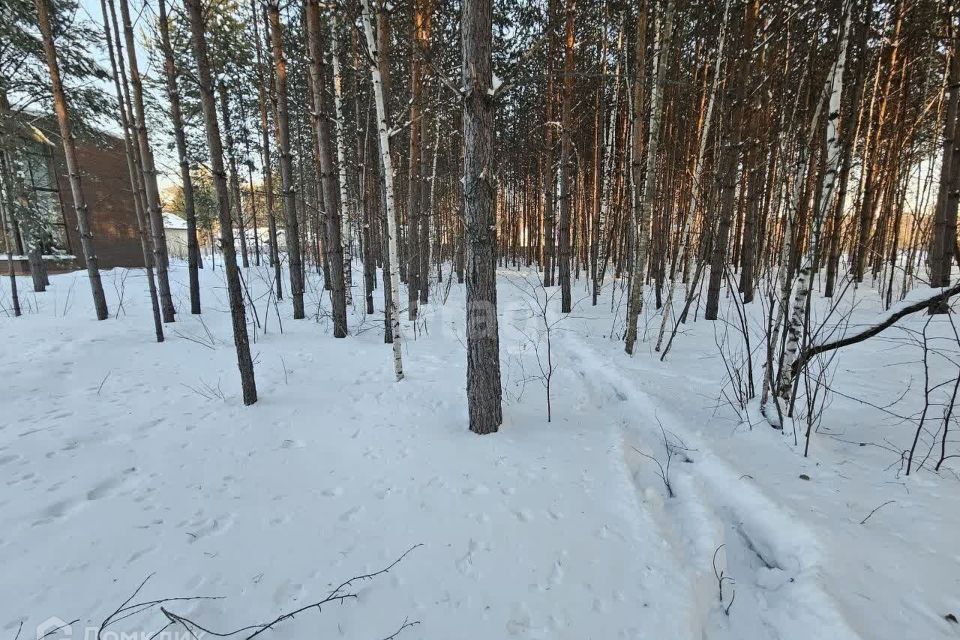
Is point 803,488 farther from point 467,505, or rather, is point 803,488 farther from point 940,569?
point 467,505

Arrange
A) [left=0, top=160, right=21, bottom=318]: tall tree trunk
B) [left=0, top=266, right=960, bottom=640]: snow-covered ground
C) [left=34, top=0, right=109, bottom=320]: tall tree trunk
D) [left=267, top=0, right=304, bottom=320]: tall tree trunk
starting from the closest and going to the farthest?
[left=0, top=266, right=960, bottom=640]: snow-covered ground
[left=34, top=0, right=109, bottom=320]: tall tree trunk
[left=267, top=0, right=304, bottom=320]: tall tree trunk
[left=0, top=160, right=21, bottom=318]: tall tree trunk

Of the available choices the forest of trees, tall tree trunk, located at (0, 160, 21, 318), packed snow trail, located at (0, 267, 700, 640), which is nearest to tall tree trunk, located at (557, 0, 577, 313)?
the forest of trees

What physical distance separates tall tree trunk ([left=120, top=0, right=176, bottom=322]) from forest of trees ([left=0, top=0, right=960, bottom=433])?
0.13ft

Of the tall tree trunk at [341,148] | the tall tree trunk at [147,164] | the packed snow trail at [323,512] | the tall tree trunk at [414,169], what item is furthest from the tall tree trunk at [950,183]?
the tall tree trunk at [147,164]

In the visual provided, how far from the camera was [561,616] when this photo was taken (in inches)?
67.9

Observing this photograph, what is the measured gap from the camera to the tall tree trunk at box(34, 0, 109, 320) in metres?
6.38

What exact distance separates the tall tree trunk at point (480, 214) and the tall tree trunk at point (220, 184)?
2072 millimetres

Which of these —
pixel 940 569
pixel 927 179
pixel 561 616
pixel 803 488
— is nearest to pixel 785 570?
pixel 940 569

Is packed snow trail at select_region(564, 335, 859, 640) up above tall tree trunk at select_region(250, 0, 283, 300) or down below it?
below

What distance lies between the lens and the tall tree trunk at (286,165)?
7.15 meters

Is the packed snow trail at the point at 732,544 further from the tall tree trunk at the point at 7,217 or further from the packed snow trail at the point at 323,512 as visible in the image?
the tall tree trunk at the point at 7,217

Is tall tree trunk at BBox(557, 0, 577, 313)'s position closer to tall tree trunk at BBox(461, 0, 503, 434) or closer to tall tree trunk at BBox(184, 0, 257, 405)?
tall tree trunk at BBox(461, 0, 503, 434)

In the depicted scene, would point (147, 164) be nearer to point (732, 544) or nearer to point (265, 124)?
point (265, 124)

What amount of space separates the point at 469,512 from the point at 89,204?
25.8 meters
